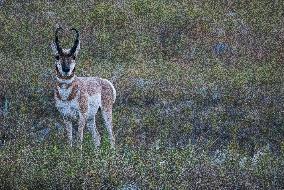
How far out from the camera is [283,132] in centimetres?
1552

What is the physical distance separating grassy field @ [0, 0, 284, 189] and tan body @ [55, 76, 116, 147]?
0.60m

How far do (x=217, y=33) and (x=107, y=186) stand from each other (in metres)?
16.1

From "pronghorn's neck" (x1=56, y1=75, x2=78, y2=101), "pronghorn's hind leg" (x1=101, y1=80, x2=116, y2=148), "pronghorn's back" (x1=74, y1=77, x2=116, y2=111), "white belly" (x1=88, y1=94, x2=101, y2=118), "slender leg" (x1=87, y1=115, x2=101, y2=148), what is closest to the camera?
"pronghorn's neck" (x1=56, y1=75, x2=78, y2=101)

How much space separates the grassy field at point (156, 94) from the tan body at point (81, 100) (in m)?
0.60

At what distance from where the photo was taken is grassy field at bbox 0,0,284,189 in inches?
371

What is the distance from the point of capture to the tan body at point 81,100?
12539mm

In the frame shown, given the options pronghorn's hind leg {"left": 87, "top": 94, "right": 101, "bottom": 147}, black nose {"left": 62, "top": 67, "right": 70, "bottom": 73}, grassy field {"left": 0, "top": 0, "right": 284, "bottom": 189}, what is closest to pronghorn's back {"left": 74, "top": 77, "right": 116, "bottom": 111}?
pronghorn's hind leg {"left": 87, "top": 94, "right": 101, "bottom": 147}

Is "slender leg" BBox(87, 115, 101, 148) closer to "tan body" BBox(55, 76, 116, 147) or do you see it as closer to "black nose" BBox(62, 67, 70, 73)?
"tan body" BBox(55, 76, 116, 147)

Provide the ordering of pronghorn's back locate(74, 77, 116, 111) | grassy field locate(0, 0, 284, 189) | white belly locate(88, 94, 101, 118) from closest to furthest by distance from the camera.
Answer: grassy field locate(0, 0, 284, 189)
pronghorn's back locate(74, 77, 116, 111)
white belly locate(88, 94, 101, 118)

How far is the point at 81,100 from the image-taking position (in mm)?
12773

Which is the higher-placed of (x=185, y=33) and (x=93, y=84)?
(x=93, y=84)

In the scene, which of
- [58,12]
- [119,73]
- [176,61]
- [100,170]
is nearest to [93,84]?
[100,170]

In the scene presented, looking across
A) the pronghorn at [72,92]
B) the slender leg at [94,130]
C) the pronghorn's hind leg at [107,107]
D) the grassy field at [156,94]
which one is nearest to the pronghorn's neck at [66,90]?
the pronghorn at [72,92]

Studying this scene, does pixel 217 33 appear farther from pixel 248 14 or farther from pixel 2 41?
pixel 2 41
